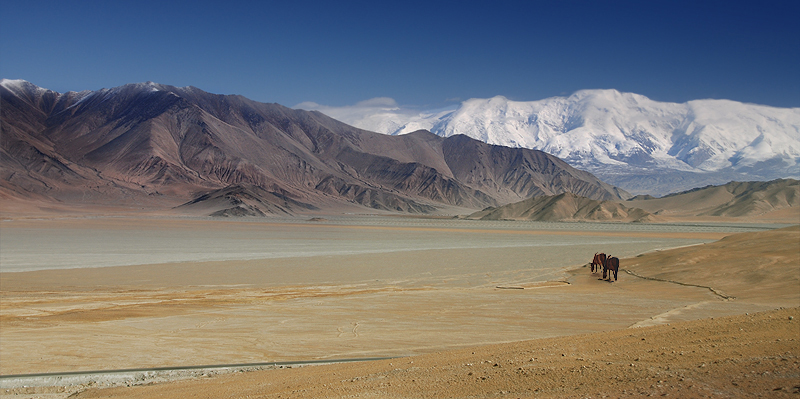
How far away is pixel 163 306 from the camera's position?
17.1 meters

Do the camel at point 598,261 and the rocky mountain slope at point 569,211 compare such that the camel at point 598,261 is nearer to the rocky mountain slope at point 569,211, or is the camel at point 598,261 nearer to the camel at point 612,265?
the camel at point 612,265

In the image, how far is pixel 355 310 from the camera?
52.3ft

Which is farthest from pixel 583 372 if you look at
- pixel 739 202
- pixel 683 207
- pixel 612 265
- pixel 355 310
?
pixel 683 207

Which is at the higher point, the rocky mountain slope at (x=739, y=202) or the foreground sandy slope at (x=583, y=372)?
the rocky mountain slope at (x=739, y=202)

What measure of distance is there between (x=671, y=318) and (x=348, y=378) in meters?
8.96

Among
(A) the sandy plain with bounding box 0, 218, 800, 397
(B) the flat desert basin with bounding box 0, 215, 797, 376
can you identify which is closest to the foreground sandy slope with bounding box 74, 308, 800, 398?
(A) the sandy plain with bounding box 0, 218, 800, 397

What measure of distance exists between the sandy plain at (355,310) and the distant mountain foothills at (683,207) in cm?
8437

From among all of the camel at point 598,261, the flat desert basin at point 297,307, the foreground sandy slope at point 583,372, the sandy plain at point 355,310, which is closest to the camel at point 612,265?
the camel at point 598,261

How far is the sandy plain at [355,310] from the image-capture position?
8.41 metres

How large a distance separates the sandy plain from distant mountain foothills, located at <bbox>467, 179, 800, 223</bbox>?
277 ft

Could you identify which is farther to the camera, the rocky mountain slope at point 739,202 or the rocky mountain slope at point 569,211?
the rocky mountain slope at point 739,202

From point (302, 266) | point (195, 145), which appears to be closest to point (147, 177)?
point (195, 145)

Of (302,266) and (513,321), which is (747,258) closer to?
(513,321)

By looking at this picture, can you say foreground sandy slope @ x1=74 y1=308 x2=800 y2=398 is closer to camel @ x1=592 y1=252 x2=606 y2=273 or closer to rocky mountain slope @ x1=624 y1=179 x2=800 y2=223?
camel @ x1=592 y1=252 x2=606 y2=273
